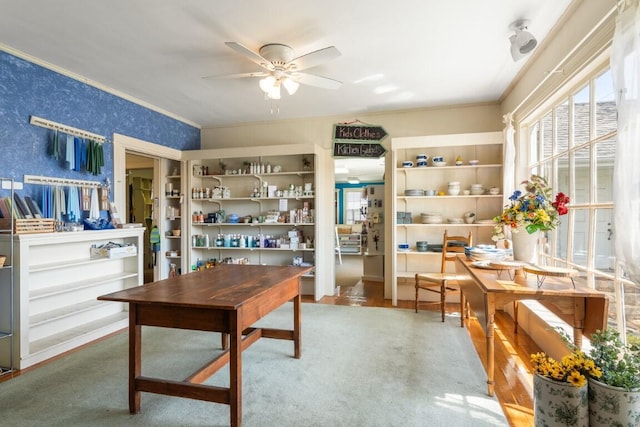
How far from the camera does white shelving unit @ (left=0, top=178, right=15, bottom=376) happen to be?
8.48 feet

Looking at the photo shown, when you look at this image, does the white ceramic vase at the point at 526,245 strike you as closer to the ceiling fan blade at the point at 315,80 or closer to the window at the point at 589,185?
the window at the point at 589,185

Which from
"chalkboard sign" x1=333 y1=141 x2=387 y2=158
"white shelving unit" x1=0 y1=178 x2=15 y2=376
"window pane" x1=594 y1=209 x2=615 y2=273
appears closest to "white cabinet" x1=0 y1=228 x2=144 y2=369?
"white shelving unit" x1=0 y1=178 x2=15 y2=376

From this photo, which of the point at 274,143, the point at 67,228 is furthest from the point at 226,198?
the point at 67,228

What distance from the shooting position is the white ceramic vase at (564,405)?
4.80ft

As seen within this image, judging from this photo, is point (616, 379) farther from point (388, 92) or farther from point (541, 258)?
point (388, 92)

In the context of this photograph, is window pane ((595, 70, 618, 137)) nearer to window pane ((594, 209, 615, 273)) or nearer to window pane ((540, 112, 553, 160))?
Answer: window pane ((594, 209, 615, 273))

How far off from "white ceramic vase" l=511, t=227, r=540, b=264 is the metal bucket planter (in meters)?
1.16

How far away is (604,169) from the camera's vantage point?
2129 mm

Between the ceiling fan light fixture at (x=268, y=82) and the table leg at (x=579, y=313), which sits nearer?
the table leg at (x=579, y=313)

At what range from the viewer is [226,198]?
5.08 meters

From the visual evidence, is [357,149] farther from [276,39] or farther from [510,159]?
[276,39]

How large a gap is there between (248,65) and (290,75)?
53cm

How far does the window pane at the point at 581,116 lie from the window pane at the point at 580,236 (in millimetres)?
530

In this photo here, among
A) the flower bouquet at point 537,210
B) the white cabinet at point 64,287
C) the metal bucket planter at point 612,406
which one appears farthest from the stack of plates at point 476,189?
the white cabinet at point 64,287
